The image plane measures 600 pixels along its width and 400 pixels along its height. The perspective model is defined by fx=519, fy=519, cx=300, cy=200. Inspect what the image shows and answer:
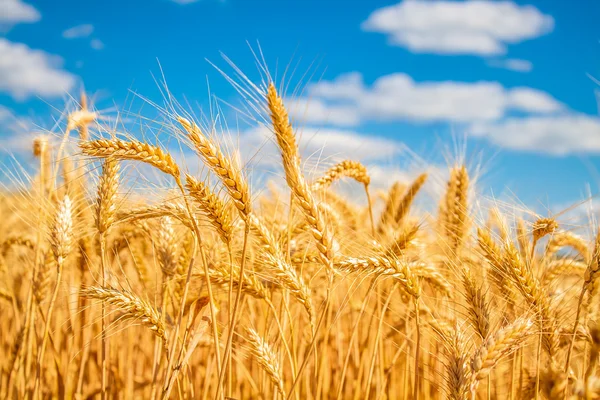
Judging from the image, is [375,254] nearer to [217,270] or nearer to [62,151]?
[217,270]

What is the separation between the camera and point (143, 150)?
6.11 ft

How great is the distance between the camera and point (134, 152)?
6.11ft

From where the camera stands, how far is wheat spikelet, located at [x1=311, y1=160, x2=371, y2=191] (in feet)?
9.49

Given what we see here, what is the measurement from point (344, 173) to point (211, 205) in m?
1.30

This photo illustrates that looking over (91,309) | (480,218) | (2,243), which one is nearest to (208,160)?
(480,218)

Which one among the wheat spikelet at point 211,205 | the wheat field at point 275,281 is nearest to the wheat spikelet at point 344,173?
the wheat field at point 275,281

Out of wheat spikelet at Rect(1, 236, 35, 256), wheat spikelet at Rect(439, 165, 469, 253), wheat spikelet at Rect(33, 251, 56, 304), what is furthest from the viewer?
wheat spikelet at Rect(1, 236, 35, 256)

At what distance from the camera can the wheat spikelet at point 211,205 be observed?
1838 millimetres

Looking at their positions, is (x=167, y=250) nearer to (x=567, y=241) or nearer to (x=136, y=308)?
(x=136, y=308)

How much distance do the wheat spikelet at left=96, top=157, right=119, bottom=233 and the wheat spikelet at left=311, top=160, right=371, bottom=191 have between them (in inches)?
41.0

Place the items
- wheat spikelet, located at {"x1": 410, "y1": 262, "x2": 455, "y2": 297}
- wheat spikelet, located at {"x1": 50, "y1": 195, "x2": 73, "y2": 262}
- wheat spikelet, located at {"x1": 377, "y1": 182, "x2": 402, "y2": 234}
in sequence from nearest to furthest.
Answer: wheat spikelet, located at {"x1": 50, "y1": 195, "x2": 73, "y2": 262}
wheat spikelet, located at {"x1": 410, "y1": 262, "x2": 455, "y2": 297}
wheat spikelet, located at {"x1": 377, "y1": 182, "x2": 402, "y2": 234}

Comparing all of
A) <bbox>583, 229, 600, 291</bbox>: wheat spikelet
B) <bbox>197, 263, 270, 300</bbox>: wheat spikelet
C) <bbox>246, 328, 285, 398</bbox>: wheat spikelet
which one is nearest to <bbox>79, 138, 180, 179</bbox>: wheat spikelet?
<bbox>197, 263, 270, 300</bbox>: wheat spikelet

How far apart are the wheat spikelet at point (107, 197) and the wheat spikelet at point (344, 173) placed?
104 cm

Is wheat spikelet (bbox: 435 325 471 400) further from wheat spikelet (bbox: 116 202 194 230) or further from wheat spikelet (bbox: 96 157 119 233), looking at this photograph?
wheat spikelet (bbox: 96 157 119 233)
